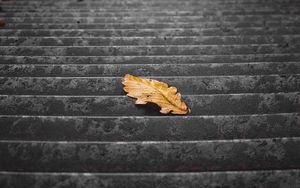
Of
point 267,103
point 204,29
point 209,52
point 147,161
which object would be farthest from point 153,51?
point 147,161

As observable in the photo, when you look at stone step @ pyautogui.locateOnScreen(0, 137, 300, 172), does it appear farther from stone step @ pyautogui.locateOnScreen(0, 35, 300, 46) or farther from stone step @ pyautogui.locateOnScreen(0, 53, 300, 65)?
stone step @ pyautogui.locateOnScreen(0, 35, 300, 46)

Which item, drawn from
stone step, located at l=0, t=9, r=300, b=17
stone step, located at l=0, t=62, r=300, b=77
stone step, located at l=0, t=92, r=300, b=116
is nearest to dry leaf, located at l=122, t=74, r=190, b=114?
stone step, located at l=0, t=92, r=300, b=116

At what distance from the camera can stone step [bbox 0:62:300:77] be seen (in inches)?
82.1

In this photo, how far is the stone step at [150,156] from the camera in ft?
4.26

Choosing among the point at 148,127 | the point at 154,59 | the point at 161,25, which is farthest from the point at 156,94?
the point at 161,25

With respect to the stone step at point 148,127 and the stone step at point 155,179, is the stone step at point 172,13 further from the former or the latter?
the stone step at point 155,179

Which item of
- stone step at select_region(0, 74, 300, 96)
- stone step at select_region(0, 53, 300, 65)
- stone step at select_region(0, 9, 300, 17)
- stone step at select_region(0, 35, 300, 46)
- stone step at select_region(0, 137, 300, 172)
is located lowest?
stone step at select_region(0, 137, 300, 172)

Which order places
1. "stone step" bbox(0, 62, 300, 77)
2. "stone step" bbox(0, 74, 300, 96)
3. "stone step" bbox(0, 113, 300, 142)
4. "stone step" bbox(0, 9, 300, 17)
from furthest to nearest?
1. "stone step" bbox(0, 9, 300, 17)
2. "stone step" bbox(0, 62, 300, 77)
3. "stone step" bbox(0, 74, 300, 96)
4. "stone step" bbox(0, 113, 300, 142)

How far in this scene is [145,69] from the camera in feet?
7.01

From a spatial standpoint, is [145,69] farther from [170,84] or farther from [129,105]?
[129,105]

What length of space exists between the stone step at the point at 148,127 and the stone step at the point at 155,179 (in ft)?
0.88

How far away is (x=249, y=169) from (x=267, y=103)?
0.56 m

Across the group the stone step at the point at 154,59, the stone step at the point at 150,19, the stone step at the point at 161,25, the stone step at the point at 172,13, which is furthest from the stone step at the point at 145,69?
the stone step at the point at 172,13

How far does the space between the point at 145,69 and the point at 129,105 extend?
1.69ft
